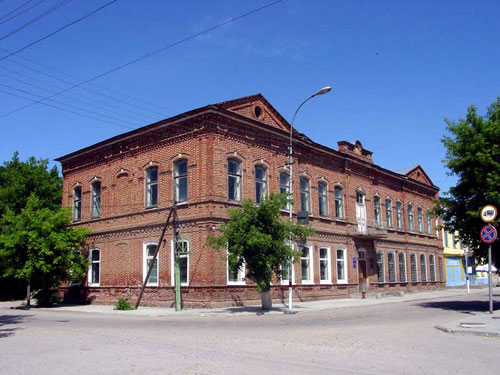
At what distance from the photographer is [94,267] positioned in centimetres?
2945

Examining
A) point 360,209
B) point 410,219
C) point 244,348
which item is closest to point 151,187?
point 360,209

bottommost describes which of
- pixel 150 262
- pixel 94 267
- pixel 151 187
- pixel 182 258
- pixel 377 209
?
pixel 94 267

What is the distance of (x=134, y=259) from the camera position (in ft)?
86.9

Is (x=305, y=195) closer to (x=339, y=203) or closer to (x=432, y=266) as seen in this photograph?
(x=339, y=203)

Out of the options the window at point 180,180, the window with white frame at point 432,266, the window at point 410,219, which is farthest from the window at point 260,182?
the window with white frame at point 432,266

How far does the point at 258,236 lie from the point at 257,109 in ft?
30.9

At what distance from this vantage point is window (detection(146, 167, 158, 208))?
2639 centimetres

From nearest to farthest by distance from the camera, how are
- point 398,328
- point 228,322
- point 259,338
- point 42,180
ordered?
point 259,338, point 398,328, point 228,322, point 42,180

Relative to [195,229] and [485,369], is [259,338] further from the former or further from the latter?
[195,229]

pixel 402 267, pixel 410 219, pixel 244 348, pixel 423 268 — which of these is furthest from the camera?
pixel 423 268

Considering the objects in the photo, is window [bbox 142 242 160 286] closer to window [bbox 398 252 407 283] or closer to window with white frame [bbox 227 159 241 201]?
window with white frame [bbox 227 159 241 201]

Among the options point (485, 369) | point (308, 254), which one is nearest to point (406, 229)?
point (308, 254)

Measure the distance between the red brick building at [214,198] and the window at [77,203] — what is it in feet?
0.21

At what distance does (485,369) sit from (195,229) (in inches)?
648
